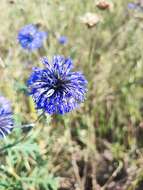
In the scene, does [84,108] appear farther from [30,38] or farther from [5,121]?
[5,121]

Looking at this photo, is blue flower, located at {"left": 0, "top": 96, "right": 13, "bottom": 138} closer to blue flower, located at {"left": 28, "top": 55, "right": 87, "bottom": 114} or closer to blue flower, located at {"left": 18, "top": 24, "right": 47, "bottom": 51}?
blue flower, located at {"left": 28, "top": 55, "right": 87, "bottom": 114}

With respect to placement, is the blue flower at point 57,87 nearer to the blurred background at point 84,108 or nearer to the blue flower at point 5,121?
the blue flower at point 5,121

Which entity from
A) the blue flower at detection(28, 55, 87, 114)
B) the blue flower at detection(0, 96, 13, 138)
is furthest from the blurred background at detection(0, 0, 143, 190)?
the blue flower at detection(28, 55, 87, 114)

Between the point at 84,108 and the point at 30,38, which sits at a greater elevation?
the point at 30,38

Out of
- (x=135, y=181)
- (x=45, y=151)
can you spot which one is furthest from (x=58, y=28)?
(x=135, y=181)

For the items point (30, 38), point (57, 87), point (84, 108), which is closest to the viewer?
point (57, 87)

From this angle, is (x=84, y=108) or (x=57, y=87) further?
(x=84, y=108)

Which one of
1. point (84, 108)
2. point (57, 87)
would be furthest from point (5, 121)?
point (84, 108)

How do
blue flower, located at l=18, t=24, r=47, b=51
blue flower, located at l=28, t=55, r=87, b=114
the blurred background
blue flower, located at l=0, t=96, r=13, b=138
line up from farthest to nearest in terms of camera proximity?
blue flower, located at l=18, t=24, r=47, b=51, the blurred background, blue flower, located at l=0, t=96, r=13, b=138, blue flower, located at l=28, t=55, r=87, b=114
